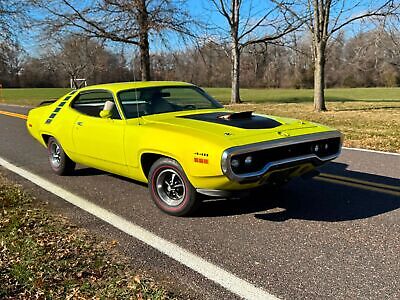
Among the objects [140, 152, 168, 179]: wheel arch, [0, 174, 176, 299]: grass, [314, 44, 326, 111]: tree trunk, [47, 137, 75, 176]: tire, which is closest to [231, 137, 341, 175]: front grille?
[140, 152, 168, 179]: wheel arch

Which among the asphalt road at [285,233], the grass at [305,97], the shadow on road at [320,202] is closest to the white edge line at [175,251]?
the asphalt road at [285,233]

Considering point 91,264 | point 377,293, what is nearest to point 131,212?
point 91,264

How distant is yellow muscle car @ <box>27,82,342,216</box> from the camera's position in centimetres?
397

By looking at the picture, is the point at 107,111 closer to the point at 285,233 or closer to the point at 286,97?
the point at 285,233

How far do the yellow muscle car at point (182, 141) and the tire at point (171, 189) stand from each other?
1cm

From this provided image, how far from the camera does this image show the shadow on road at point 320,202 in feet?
14.7

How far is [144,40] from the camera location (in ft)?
66.7

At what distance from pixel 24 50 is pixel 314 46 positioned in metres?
12.7

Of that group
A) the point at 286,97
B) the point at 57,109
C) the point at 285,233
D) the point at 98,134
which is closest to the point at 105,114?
the point at 98,134

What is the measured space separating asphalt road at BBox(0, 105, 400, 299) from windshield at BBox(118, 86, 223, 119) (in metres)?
1.11

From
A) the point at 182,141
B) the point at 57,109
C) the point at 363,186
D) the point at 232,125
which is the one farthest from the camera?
the point at 57,109

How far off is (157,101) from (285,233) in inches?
94.2

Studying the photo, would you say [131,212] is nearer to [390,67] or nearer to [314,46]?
[314,46]

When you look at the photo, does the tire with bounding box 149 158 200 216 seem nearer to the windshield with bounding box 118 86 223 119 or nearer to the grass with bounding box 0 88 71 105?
the windshield with bounding box 118 86 223 119
